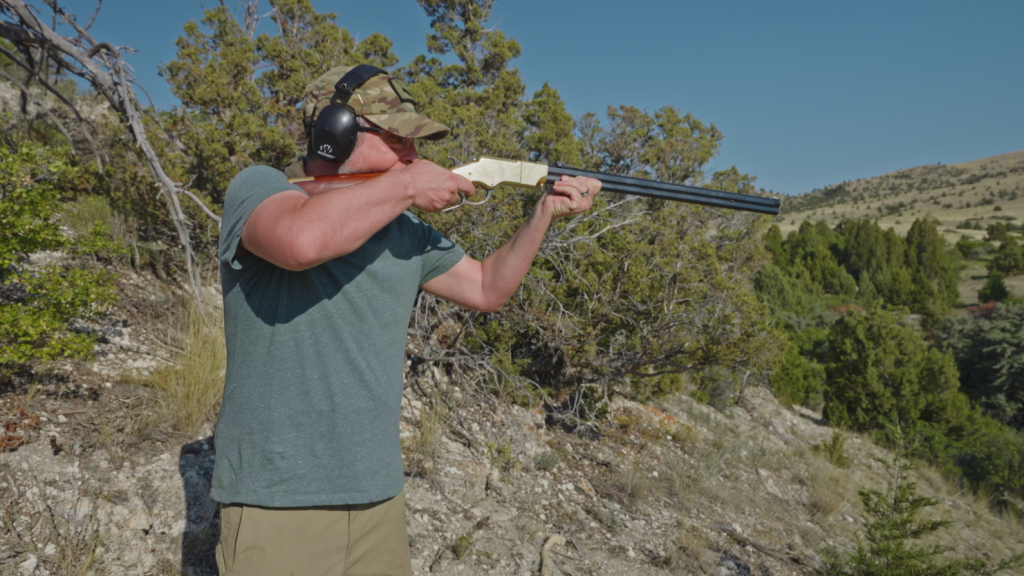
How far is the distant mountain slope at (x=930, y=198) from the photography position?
5659cm

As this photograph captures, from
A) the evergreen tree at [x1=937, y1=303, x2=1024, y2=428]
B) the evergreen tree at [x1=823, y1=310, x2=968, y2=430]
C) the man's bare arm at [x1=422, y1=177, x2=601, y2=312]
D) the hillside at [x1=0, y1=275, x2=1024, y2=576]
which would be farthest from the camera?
the evergreen tree at [x1=937, y1=303, x2=1024, y2=428]

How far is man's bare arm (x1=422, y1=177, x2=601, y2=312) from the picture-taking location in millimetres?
2156

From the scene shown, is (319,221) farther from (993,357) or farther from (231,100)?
(993,357)

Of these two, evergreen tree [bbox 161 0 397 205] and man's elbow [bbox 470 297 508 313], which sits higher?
evergreen tree [bbox 161 0 397 205]

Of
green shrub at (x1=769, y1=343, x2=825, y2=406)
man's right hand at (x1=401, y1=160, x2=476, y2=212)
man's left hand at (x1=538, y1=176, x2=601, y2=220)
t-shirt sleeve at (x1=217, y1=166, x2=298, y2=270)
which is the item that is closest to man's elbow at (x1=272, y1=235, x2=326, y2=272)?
t-shirt sleeve at (x1=217, y1=166, x2=298, y2=270)

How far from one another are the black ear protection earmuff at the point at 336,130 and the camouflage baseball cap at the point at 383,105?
3 centimetres

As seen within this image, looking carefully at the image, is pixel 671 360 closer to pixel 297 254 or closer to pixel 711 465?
pixel 711 465

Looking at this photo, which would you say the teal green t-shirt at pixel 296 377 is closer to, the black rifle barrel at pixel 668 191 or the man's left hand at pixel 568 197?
the man's left hand at pixel 568 197

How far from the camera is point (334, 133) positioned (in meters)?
1.80

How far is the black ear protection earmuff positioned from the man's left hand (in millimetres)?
710

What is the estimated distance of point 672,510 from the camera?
511 cm

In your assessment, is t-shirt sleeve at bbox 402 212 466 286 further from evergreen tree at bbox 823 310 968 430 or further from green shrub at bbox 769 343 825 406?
evergreen tree at bbox 823 310 968 430

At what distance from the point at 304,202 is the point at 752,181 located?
10.9 meters

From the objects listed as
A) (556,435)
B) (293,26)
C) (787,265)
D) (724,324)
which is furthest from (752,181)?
(787,265)
